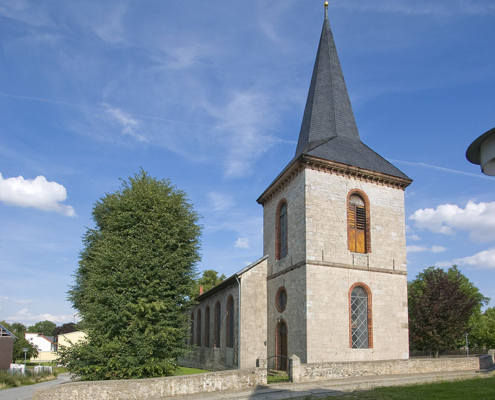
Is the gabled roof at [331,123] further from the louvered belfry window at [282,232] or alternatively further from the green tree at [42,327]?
the green tree at [42,327]

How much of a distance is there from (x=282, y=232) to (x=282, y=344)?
5.24 m

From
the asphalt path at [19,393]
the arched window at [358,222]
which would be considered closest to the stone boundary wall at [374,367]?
the arched window at [358,222]

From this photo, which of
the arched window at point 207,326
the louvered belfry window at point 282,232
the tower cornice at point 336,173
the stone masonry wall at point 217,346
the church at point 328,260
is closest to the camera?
the church at point 328,260

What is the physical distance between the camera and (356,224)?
19312mm

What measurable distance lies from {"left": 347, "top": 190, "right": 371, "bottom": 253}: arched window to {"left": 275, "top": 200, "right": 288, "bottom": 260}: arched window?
3078 mm

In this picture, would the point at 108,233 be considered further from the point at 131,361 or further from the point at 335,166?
the point at 335,166

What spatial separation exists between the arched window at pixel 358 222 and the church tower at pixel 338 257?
0.05 metres

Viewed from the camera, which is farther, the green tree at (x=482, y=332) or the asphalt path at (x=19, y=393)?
the green tree at (x=482, y=332)

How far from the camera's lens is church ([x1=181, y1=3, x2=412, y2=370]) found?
57.9 ft

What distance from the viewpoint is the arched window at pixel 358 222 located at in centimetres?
1906

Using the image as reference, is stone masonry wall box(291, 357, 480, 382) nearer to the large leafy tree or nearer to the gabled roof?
the gabled roof

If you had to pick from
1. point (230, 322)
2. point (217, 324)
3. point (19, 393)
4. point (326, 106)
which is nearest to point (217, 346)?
point (217, 324)

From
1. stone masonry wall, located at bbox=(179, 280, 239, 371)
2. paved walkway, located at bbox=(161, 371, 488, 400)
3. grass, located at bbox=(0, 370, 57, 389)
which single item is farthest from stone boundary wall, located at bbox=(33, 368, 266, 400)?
grass, located at bbox=(0, 370, 57, 389)

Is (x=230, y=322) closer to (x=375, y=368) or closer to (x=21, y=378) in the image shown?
(x=375, y=368)
